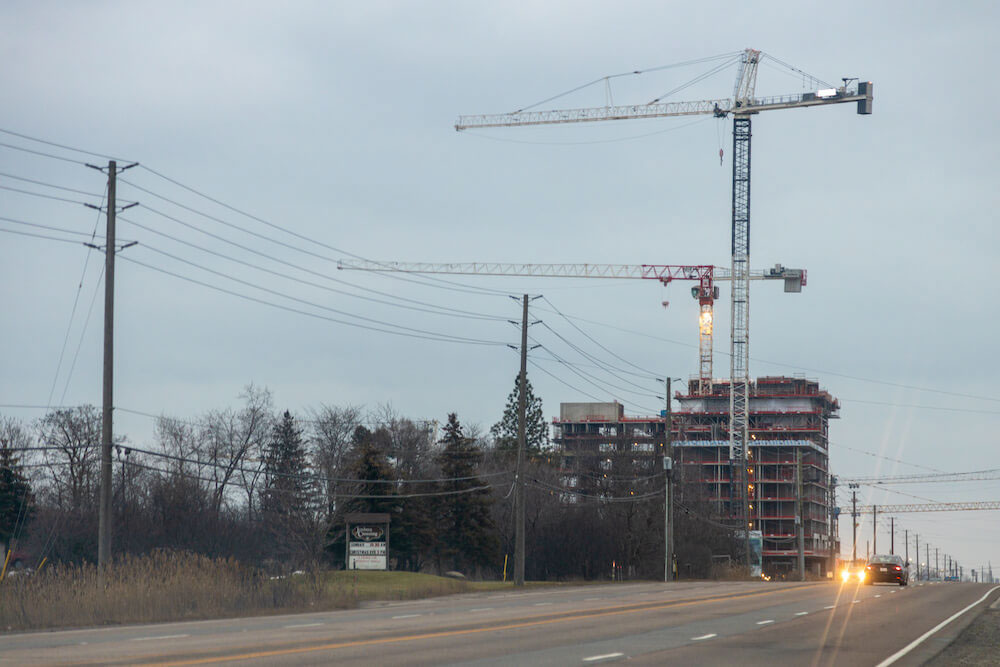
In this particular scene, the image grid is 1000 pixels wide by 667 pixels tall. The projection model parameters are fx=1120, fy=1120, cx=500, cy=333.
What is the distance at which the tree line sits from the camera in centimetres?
6919

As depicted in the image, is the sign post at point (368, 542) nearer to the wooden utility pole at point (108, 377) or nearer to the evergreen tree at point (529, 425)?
the wooden utility pole at point (108, 377)

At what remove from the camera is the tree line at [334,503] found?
69188mm

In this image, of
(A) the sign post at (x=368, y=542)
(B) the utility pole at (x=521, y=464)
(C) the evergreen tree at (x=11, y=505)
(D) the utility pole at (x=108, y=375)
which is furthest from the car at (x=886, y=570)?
(C) the evergreen tree at (x=11, y=505)

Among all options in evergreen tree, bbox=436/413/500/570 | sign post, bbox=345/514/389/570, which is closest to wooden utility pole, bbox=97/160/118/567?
sign post, bbox=345/514/389/570

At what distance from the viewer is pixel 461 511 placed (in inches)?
3260

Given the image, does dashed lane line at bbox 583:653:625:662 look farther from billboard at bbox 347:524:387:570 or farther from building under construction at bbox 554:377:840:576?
building under construction at bbox 554:377:840:576

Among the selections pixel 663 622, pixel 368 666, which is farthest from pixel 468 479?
pixel 368 666

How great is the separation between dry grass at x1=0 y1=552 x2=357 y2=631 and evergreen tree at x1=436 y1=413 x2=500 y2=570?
4501 centimetres

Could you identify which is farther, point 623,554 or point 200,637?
point 623,554

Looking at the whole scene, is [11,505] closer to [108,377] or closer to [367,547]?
[367,547]

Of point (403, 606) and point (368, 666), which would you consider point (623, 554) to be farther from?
point (368, 666)

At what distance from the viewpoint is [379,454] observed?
74.7 m

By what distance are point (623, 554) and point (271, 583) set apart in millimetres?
60411

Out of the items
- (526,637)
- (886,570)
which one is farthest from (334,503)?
(526,637)
